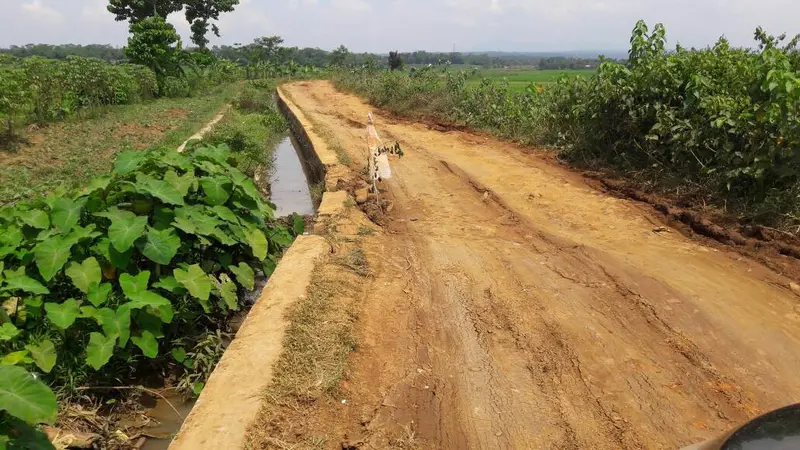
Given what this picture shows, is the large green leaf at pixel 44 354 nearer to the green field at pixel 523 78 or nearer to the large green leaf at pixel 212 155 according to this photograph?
the large green leaf at pixel 212 155

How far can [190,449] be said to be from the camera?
8.49ft

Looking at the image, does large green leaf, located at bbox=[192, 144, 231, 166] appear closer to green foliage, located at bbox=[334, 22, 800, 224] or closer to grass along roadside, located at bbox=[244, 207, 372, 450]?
grass along roadside, located at bbox=[244, 207, 372, 450]

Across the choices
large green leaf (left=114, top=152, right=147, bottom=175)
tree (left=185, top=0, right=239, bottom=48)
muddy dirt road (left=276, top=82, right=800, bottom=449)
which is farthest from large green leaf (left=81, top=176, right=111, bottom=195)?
tree (left=185, top=0, right=239, bottom=48)

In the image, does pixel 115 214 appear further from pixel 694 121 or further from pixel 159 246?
pixel 694 121

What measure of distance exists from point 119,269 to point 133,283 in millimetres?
278

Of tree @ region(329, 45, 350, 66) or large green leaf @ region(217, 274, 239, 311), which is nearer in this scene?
large green leaf @ region(217, 274, 239, 311)

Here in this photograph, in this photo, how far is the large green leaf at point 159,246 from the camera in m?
3.76

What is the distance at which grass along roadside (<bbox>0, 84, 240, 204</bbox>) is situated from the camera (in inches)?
315

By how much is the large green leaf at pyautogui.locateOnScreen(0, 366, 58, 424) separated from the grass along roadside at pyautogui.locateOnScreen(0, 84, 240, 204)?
322cm

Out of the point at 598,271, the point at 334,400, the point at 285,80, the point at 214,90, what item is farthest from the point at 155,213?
the point at 285,80

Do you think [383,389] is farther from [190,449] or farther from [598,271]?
[598,271]

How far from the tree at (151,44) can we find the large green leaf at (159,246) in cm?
2094

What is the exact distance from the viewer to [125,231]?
3715 mm

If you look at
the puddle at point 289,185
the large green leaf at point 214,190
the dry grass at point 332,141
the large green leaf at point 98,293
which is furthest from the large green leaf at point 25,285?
the dry grass at point 332,141
